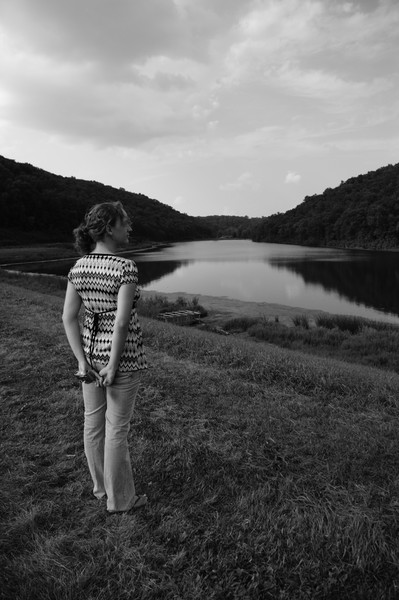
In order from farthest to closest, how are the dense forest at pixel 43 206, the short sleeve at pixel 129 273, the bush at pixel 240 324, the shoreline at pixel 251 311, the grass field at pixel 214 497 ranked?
Result: the dense forest at pixel 43 206 → the shoreline at pixel 251 311 → the bush at pixel 240 324 → the short sleeve at pixel 129 273 → the grass field at pixel 214 497

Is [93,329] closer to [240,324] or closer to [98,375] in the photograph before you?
[98,375]

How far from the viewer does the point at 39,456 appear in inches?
144

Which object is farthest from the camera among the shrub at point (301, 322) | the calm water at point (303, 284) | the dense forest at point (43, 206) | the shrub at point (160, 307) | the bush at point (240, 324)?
the dense forest at point (43, 206)

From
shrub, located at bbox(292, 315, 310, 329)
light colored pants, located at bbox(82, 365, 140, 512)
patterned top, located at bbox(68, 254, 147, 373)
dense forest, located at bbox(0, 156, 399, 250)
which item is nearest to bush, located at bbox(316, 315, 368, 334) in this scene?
shrub, located at bbox(292, 315, 310, 329)

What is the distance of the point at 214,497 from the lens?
3006mm

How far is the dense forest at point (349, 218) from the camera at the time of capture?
87.6 metres

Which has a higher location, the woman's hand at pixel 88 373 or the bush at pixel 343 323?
the woman's hand at pixel 88 373

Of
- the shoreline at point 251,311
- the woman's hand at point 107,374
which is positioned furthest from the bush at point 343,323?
the woman's hand at point 107,374

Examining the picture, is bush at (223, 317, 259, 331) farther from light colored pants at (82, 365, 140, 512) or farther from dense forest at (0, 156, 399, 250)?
dense forest at (0, 156, 399, 250)

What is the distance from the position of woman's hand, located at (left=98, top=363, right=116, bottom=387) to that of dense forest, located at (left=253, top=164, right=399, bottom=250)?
3348 inches

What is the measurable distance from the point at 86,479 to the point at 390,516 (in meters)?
2.31

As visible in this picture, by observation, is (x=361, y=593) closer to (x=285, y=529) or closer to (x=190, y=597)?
(x=285, y=529)

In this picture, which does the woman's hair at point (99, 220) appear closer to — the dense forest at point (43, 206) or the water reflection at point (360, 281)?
the water reflection at point (360, 281)

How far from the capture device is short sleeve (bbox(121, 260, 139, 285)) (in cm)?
254
